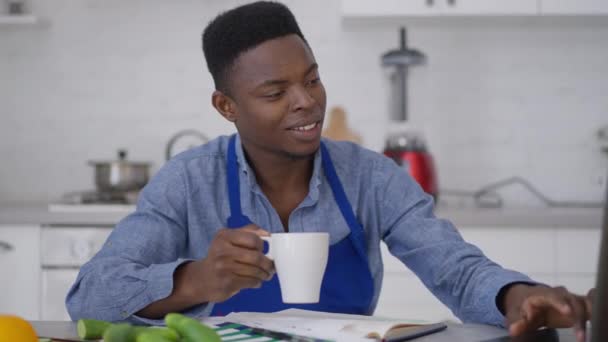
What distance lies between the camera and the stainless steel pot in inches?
111

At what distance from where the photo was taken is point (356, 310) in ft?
4.68

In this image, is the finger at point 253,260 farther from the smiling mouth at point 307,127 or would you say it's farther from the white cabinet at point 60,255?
the white cabinet at point 60,255

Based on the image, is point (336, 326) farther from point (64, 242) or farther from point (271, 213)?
point (64, 242)

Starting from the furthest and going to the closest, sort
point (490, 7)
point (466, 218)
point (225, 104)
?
point (490, 7)
point (466, 218)
point (225, 104)

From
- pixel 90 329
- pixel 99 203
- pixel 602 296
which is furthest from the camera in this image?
pixel 99 203

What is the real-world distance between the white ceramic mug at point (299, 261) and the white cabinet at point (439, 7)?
6.27 feet

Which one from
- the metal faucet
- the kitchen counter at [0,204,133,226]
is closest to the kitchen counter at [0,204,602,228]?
the kitchen counter at [0,204,133,226]

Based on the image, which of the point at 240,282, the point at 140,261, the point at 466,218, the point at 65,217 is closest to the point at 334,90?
the point at 466,218

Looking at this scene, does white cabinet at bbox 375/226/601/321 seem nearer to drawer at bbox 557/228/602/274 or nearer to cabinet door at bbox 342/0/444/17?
drawer at bbox 557/228/602/274

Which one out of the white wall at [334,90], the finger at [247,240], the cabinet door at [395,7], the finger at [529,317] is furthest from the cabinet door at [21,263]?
the finger at [529,317]

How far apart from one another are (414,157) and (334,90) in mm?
530

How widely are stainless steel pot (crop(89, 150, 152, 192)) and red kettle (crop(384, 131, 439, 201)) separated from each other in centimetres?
89

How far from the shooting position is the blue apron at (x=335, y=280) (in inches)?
54.0

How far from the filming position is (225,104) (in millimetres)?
1503
